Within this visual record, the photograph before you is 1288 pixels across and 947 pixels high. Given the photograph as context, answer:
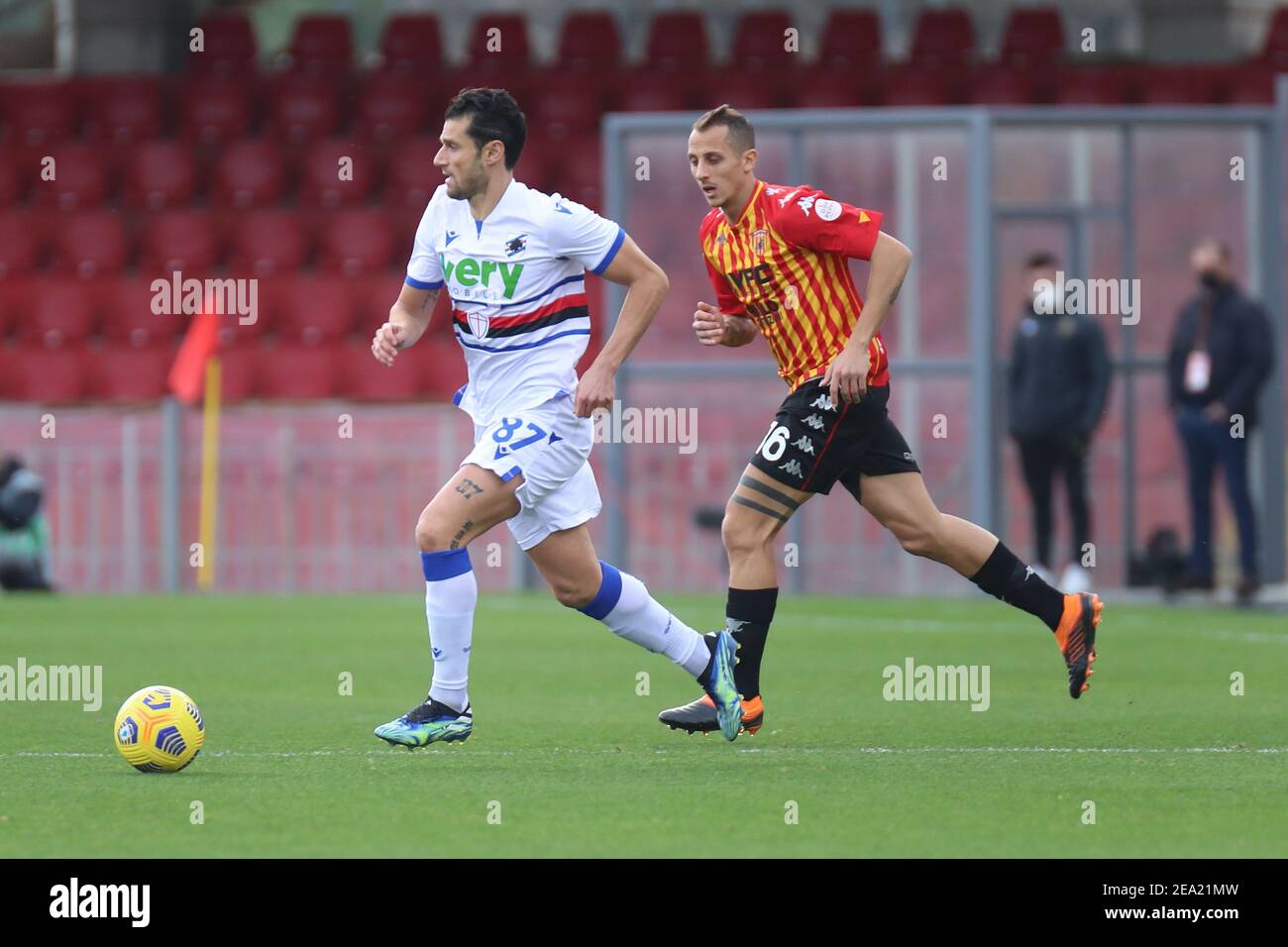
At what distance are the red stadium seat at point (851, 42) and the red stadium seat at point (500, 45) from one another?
112 inches

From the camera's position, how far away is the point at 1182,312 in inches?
567

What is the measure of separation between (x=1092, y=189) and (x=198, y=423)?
689 cm

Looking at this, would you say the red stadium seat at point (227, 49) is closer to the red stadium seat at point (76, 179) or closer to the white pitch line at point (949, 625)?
the red stadium seat at point (76, 179)

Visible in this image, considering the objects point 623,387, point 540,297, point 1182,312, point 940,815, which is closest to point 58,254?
point 623,387

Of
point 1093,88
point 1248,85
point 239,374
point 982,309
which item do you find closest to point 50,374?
point 239,374

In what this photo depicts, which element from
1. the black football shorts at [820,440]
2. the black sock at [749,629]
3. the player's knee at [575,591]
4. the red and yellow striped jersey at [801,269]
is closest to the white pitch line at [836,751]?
the black sock at [749,629]

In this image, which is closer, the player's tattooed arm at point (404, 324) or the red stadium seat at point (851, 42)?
the player's tattooed arm at point (404, 324)

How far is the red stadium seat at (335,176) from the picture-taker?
2014cm

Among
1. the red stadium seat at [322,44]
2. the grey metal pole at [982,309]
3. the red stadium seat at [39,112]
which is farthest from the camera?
the red stadium seat at [322,44]

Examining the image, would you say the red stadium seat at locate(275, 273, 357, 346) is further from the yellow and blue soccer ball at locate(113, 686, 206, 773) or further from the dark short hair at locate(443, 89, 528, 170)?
the yellow and blue soccer ball at locate(113, 686, 206, 773)
